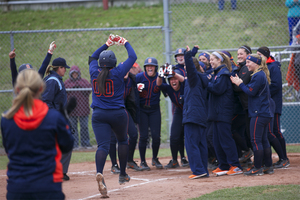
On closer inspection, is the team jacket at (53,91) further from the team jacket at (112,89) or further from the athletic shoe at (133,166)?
the athletic shoe at (133,166)

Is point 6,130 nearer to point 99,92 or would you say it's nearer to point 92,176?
point 99,92

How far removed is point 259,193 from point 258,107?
1.52m

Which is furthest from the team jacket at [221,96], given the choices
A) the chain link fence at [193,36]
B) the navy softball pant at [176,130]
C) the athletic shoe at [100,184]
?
the chain link fence at [193,36]

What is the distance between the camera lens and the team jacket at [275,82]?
6.05 m

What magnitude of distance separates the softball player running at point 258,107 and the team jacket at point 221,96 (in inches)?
7.4

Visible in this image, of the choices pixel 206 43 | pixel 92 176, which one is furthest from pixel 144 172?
pixel 206 43

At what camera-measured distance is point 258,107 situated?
212 inches

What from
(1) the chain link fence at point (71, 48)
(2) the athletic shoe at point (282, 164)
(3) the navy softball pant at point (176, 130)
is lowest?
(2) the athletic shoe at point (282, 164)

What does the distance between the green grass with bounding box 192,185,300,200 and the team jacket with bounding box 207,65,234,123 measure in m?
1.41

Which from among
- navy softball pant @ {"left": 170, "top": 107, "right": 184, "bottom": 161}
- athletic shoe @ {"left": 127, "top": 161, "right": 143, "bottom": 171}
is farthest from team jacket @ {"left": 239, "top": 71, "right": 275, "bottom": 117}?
athletic shoe @ {"left": 127, "top": 161, "right": 143, "bottom": 171}

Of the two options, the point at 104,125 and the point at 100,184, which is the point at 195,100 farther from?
the point at 100,184

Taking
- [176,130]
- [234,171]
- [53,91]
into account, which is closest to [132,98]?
[176,130]

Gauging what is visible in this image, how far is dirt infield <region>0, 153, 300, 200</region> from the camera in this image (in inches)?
185

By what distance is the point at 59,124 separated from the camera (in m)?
2.59
